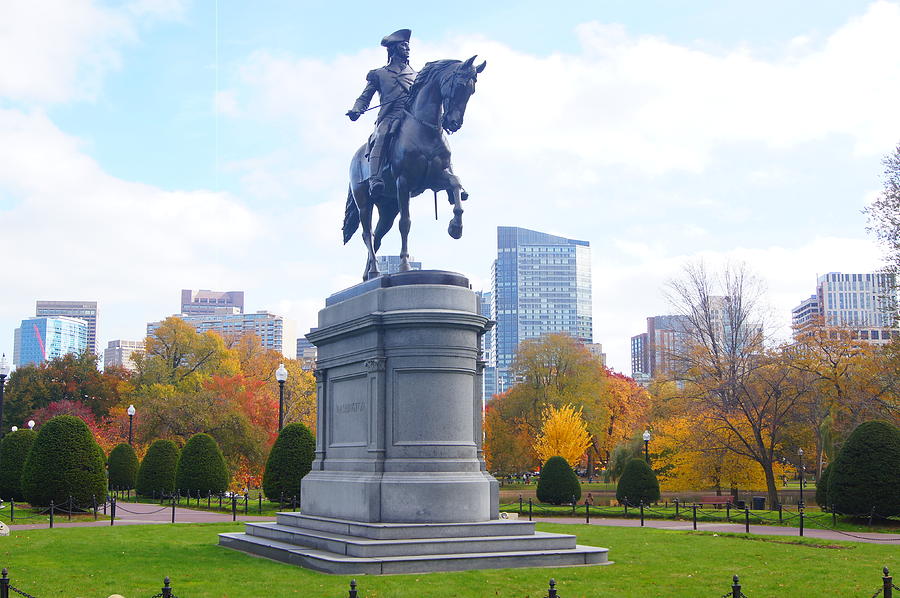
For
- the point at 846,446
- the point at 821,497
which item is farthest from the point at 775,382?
the point at 846,446

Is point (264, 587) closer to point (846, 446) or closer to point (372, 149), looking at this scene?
point (372, 149)

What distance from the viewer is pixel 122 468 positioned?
48781 millimetres

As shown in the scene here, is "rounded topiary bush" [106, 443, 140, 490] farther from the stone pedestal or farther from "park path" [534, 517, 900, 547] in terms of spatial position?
the stone pedestal

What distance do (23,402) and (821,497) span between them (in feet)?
203

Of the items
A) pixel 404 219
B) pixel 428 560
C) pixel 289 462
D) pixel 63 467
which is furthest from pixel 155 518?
pixel 428 560

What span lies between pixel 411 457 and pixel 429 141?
20.6 feet

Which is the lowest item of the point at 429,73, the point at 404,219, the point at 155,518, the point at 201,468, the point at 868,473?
the point at 155,518

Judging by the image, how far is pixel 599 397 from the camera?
68938mm

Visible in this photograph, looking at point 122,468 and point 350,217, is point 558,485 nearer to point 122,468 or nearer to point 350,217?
point 350,217

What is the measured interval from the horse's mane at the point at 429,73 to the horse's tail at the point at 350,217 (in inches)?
148

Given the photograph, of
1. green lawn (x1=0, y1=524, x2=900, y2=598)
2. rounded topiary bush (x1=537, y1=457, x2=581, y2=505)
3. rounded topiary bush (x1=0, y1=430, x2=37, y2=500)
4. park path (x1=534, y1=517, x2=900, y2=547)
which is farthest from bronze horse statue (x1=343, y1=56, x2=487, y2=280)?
rounded topiary bush (x1=0, y1=430, x2=37, y2=500)

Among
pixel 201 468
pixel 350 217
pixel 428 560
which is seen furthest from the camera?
pixel 201 468

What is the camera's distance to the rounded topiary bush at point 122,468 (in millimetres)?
48594

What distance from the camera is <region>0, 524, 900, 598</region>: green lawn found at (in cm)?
1246
